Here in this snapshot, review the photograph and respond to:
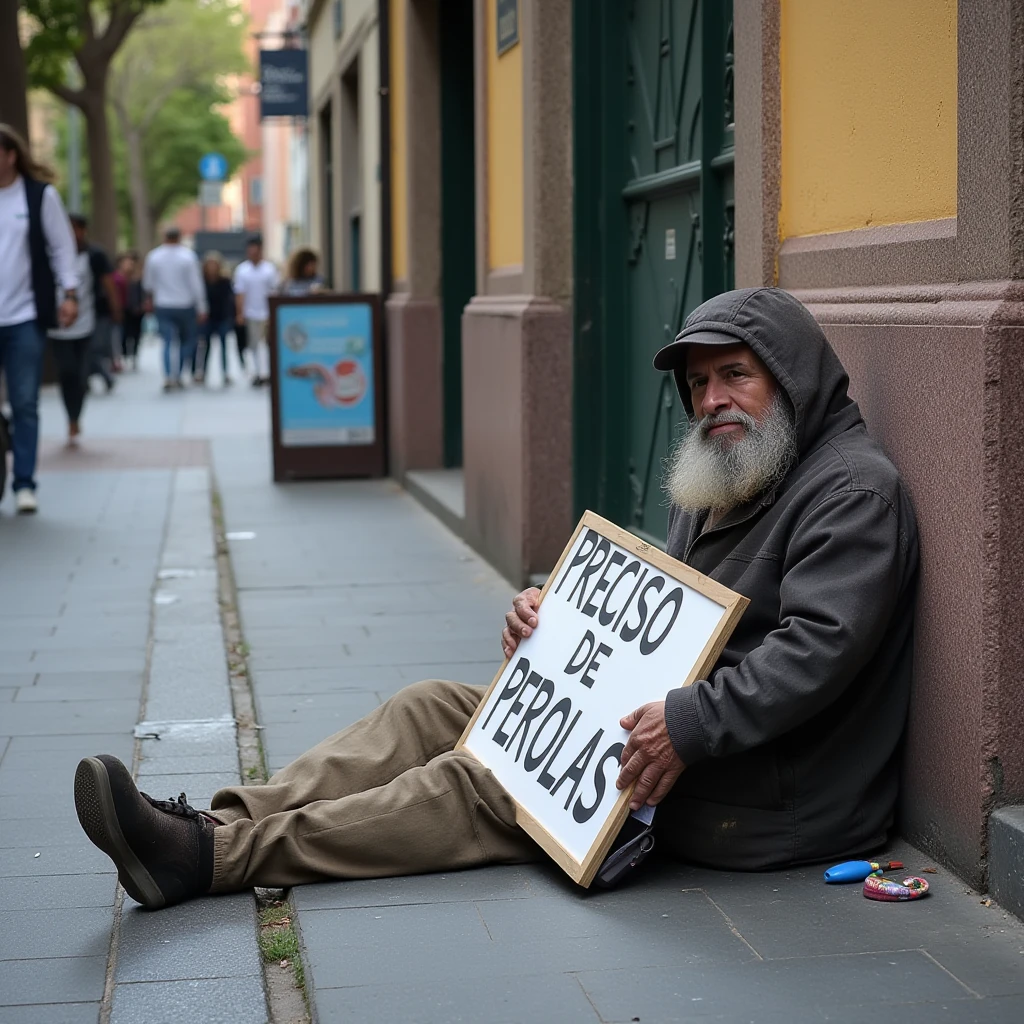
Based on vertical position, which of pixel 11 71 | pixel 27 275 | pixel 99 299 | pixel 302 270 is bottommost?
pixel 27 275

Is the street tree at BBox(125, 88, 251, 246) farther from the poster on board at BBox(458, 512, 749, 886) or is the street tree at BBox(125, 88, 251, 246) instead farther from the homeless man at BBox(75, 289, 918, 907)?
the homeless man at BBox(75, 289, 918, 907)

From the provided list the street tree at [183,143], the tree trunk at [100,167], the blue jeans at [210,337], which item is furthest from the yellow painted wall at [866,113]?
the street tree at [183,143]

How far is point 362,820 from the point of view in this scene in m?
3.82

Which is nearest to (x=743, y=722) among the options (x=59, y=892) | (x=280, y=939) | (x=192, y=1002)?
(x=280, y=939)

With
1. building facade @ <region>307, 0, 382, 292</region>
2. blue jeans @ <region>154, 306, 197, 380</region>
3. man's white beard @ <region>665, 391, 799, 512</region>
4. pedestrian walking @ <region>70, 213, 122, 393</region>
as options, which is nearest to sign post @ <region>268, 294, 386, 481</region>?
building facade @ <region>307, 0, 382, 292</region>

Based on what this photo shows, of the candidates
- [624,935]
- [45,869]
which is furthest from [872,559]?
[45,869]

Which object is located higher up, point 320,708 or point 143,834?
point 143,834

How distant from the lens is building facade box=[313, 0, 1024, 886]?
3.56m

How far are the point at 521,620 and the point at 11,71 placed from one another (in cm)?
1862

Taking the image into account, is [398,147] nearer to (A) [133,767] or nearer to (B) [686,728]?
(A) [133,767]

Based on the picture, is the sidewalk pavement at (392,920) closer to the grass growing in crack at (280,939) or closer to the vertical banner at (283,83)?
the grass growing in crack at (280,939)

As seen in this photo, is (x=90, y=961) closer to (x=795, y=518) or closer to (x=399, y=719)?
(x=399, y=719)

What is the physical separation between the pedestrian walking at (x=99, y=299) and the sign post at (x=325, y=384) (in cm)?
188

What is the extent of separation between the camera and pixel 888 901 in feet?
12.0
